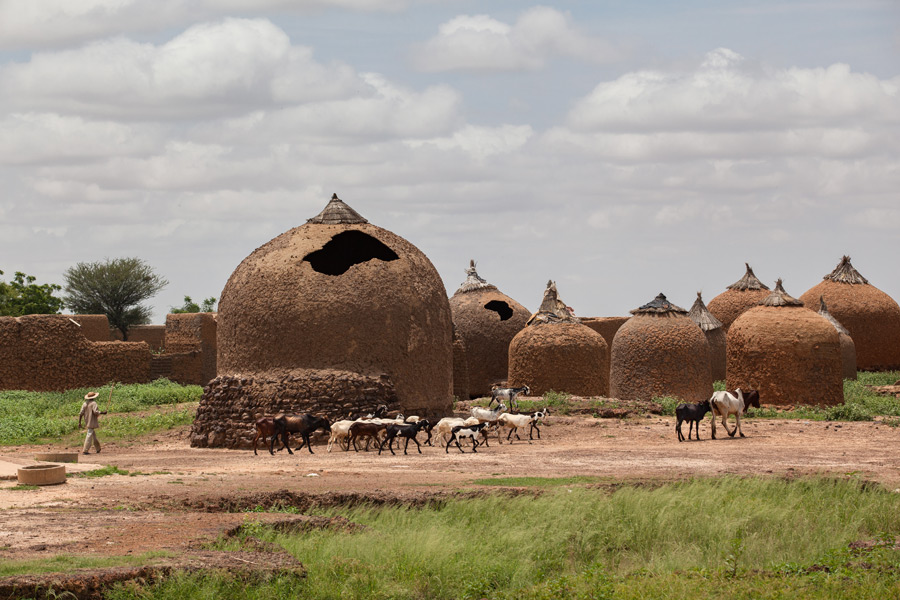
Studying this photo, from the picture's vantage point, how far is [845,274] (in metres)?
40.2

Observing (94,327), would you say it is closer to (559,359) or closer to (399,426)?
(559,359)

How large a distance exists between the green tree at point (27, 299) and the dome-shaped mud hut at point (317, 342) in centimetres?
2490

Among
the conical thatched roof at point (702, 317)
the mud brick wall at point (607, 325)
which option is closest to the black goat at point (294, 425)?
the conical thatched roof at point (702, 317)

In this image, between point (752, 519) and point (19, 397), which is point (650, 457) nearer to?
point (752, 519)

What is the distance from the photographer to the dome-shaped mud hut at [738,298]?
3681cm

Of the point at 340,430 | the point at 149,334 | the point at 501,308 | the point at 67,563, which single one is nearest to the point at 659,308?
the point at 501,308

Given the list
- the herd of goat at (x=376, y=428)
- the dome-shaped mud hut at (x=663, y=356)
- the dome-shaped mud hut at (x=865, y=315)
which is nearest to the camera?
the herd of goat at (x=376, y=428)

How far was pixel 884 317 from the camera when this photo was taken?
3950 centimetres

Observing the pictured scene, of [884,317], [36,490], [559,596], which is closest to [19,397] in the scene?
[36,490]

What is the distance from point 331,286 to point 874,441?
950 centimetres

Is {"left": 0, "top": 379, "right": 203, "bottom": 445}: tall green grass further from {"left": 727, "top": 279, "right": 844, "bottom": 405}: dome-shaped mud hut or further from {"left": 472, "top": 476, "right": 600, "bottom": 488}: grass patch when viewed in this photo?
{"left": 727, "top": 279, "right": 844, "bottom": 405}: dome-shaped mud hut

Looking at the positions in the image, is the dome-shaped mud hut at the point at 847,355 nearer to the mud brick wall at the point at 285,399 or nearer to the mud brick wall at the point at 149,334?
the mud brick wall at the point at 285,399

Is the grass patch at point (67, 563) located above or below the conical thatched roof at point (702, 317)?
below

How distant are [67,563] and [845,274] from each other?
120ft
